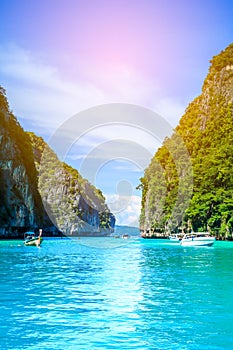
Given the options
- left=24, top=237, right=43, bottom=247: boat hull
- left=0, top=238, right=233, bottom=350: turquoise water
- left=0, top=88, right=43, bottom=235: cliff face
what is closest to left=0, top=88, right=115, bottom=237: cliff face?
left=0, top=88, right=43, bottom=235: cliff face

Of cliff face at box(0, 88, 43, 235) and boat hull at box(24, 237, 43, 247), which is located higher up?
cliff face at box(0, 88, 43, 235)

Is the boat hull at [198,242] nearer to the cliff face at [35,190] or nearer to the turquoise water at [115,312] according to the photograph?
the turquoise water at [115,312]

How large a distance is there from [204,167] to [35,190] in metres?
50.6

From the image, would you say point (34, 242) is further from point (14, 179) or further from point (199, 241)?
point (14, 179)

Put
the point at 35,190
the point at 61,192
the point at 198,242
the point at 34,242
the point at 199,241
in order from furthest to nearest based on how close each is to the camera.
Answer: the point at 61,192 < the point at 35,190 < the point at 34,242 < the point at 198,242 < the point at 199,241

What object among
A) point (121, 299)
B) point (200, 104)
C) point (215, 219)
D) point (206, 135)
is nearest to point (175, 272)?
point (121, 299)

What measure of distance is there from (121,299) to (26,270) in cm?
1134

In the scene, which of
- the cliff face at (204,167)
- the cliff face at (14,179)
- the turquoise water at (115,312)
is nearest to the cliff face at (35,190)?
the cliff face at (14,179)

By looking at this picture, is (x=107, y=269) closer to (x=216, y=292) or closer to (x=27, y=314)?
(x=216, y=292)

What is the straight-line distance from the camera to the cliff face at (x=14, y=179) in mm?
89188

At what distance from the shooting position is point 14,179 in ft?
314

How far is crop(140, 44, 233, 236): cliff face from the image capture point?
72875 millimetres

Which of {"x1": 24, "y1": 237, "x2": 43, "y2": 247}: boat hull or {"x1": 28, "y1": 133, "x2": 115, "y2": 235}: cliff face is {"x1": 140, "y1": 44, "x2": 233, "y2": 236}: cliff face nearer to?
{"x1": 24, "y1": 237, "x2": 43, "y2": 247}: boat hull

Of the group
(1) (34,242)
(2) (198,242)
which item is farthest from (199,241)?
(1) (34,242)
